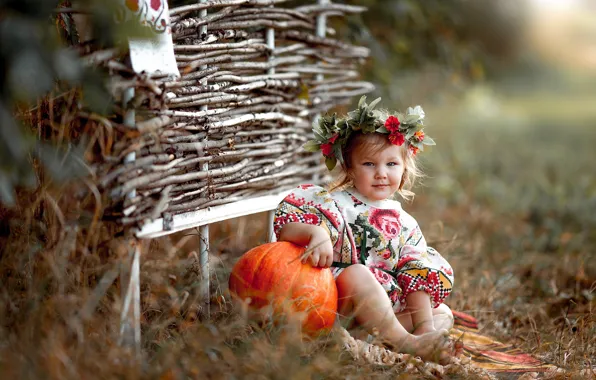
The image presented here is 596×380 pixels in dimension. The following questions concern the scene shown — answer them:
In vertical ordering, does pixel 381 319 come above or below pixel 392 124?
below

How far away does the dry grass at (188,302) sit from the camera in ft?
7.50

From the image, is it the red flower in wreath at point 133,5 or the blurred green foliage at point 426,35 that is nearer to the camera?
the red flower in wreath at point 133,5

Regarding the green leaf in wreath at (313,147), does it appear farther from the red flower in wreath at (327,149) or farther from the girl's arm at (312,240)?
the girl's arm at (312,240)

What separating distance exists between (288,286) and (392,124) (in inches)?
33.3

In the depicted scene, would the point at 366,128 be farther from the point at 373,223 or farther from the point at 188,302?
the point at 188,302

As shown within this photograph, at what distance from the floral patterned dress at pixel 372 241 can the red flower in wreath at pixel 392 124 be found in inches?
13.8

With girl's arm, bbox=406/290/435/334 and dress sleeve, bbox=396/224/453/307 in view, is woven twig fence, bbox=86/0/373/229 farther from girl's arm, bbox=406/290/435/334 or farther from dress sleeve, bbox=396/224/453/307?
girl's arm, bbox=406/290/435/334

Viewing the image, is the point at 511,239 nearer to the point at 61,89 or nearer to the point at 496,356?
the point at 496,356

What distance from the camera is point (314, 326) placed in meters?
2.86

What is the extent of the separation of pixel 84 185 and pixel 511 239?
12.6ft

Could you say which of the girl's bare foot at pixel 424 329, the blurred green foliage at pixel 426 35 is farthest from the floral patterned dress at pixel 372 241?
the blurred green foliage at pixel 426 35

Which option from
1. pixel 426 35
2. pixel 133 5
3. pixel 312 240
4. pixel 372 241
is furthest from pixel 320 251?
pixel 426 35

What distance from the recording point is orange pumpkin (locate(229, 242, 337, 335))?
2803 millimetres

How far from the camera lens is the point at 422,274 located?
312 cm
